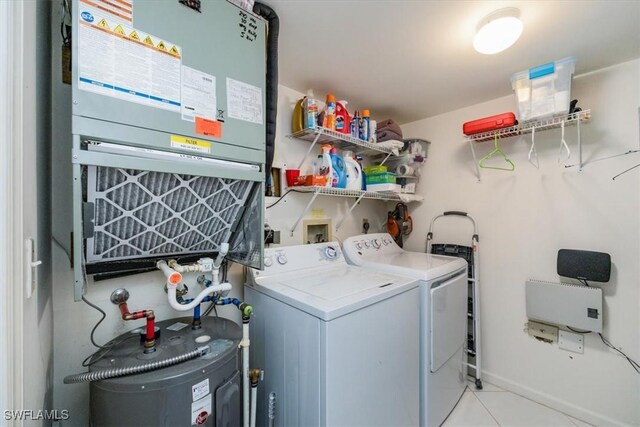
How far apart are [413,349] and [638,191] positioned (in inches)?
71.2

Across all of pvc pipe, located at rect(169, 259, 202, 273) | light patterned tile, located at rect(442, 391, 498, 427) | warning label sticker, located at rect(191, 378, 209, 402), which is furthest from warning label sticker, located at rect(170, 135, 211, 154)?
light patterned tile, located at rect(442, 391, 498, 427)

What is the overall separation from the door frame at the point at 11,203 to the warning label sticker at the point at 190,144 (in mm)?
403

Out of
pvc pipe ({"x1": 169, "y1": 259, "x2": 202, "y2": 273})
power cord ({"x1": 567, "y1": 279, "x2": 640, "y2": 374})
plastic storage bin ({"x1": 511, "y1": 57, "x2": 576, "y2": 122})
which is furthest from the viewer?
power cord ({"x1": 567, "y1": 279, "x2": 640, "y2": 374})

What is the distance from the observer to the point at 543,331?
205 centimetres

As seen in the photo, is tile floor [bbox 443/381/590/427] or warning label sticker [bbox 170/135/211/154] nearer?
warning label sticker [bbox 170/135/211/154]

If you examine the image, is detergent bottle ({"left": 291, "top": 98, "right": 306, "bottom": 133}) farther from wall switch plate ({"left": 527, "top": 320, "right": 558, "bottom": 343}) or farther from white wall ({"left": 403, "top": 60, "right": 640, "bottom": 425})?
wall switch plate ({"left": 527, "top": 320, "right": 558, "bottom": 343})

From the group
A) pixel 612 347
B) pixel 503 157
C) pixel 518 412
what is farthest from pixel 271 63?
pixel 518 412

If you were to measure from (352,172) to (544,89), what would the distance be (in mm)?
1379

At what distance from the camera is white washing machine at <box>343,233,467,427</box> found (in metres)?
1.67

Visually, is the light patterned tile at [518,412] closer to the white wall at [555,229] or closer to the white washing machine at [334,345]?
the white wall at [555,229]

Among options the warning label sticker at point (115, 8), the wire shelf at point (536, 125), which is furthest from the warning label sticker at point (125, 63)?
the wire shelf at point (536, 125)

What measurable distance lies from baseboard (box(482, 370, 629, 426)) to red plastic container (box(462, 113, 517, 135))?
6.98 feet

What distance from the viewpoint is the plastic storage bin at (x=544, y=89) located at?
63.1 inches

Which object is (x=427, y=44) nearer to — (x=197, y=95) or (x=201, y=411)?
(x=197, y=95)
